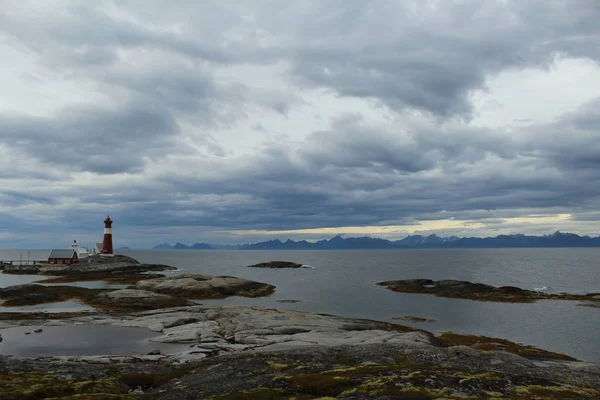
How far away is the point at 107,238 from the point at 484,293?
131405mm

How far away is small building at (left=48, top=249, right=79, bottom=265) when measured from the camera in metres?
151

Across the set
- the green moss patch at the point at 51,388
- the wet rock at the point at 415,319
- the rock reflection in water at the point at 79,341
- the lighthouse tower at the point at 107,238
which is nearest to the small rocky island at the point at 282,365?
the green moss patch at the point at 51,388

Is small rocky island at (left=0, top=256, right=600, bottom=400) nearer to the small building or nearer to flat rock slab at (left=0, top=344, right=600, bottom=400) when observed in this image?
flat rock slab at (left=0, top=344, right=600, bottom=400)

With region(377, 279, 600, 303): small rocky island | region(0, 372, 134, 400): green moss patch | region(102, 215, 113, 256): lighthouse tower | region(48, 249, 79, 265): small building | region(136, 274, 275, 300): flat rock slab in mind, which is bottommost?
region(377, 279, 600, 303): small rocky island

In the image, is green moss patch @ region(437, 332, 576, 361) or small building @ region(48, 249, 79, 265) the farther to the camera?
small building @ region(48, 249, 79, 265)

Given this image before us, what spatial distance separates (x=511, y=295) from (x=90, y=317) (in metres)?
83.0

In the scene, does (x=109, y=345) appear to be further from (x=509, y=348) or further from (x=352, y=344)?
(x=509, y=348)

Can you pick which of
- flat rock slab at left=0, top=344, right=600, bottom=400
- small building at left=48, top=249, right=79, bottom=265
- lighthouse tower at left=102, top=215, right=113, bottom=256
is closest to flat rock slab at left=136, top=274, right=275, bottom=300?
flat rock slab at left=0, top=344, right=600, bottom=400

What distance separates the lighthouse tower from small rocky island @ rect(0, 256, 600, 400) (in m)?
97.4

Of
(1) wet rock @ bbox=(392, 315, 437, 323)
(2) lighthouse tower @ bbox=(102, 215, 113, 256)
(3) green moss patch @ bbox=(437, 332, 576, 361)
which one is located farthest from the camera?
(2) lighthouse tower @ bbox=(102, 215, 113, 256)

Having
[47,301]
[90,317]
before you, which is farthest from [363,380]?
[47,301]

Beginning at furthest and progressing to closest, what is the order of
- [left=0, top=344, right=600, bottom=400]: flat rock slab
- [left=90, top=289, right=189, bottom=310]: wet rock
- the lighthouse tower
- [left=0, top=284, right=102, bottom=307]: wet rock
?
the lighthouse tower, [left=0, top=284, right=102, bottom=307]: wet rock, [left=90, top=289, right=189, bottom=310]: wet rock, [left=0, top=344, right=600, bottom=400]: flat rock slab

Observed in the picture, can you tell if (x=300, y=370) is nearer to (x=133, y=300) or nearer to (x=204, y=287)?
(x=133, y=300)

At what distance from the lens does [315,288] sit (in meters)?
112
